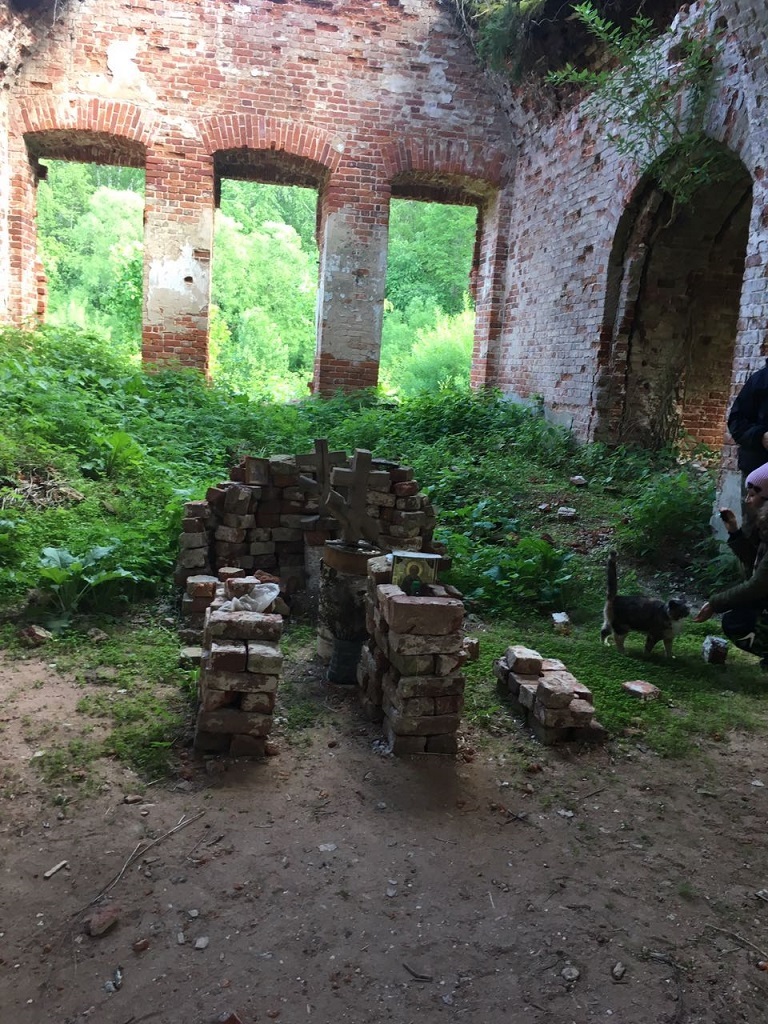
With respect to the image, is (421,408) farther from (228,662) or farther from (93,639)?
(228,662)

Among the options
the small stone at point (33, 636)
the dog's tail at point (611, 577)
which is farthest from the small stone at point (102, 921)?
the dog's tail at point (611, 577)

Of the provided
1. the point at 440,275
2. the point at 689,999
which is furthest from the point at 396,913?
the point at 440,275

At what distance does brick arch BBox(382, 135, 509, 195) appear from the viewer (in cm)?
1166

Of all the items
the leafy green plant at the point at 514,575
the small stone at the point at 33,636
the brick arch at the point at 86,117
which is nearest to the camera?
A: the small stone at the point at 33,636

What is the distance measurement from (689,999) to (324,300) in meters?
10.8

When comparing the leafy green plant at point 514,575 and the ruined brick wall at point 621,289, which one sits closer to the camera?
the leafy green plant at point 514,575

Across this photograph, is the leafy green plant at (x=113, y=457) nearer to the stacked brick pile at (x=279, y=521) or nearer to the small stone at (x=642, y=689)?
the stacked brick pile at (x=279, y=521)

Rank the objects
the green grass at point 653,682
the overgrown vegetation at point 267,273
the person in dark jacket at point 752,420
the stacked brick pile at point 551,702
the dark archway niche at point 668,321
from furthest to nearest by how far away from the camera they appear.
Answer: the overgrown vegetation at point 267,273 → the dark archway niche at point 668,321 → the person in dark jacket at point 752,420 → the green grass at point 653,682 → the stacked brick pile at point 551,702

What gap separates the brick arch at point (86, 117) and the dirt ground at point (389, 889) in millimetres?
9940

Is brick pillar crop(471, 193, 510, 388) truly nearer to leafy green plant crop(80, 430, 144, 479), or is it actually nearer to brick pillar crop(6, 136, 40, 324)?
leafy green plant crop(80, 430, 144, 479)

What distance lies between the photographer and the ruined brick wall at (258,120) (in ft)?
35.4

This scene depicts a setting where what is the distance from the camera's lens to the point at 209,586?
4742 mm

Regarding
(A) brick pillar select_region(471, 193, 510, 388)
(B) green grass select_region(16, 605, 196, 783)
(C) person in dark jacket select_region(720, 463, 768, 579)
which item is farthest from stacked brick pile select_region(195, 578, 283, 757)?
(A) brick pillar select_region(471, 193, 510, 388)

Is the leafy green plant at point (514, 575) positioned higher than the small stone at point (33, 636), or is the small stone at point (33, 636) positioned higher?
the leafy green plant at point (514, 575)
